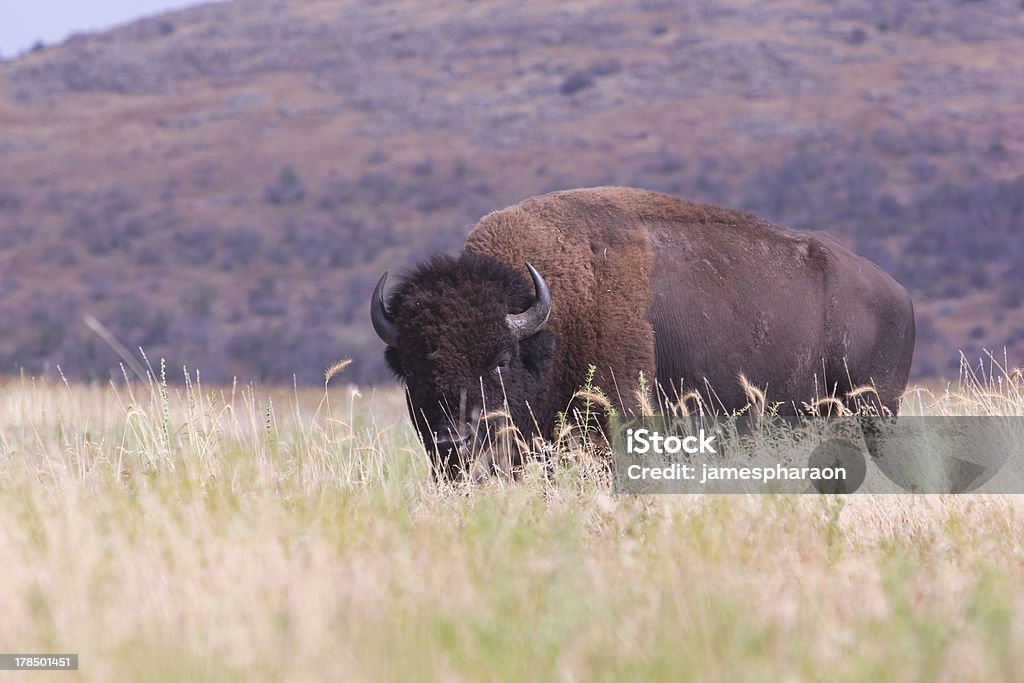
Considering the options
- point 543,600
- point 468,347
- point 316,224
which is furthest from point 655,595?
point 316,224

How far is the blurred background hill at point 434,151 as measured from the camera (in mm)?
48406

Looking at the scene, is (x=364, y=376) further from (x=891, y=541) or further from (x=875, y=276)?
(x=891, y=541)

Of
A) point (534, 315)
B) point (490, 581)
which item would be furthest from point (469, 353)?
point (490, 581)

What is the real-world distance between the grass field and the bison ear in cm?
92

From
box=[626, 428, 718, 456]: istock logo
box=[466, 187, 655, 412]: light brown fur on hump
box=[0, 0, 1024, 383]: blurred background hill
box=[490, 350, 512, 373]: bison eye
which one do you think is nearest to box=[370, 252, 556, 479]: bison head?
box=[490, 350, 512, 373]: bison eye

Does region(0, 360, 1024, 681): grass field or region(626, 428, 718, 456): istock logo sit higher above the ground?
region(0, 360, 1024, 681): grass field

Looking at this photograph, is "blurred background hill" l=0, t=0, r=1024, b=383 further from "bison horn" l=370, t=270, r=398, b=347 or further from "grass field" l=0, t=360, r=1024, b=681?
"grass field" l=0, t=360, r=1024, b=681

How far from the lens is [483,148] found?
220ft

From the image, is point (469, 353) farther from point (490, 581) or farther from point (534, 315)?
point (490, 581)

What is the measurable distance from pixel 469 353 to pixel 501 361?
0.22 metres

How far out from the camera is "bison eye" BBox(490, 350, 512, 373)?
7090 mm

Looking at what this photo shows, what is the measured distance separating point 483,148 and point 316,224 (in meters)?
11.0

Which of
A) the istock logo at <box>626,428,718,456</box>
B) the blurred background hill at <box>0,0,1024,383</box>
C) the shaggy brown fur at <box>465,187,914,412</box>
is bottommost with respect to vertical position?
the blurred background hill at <box>0,0,1024,383</box>

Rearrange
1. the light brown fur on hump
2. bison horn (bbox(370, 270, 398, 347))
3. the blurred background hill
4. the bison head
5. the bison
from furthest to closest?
the blurred background hill, the light brown fur on hump, bison horn (bbox(370, 270, 398, 347)), the bison, the bison head
